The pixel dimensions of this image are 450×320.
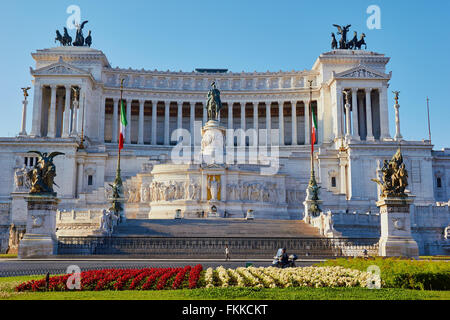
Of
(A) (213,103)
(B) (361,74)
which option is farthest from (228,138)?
(A) (213,103)

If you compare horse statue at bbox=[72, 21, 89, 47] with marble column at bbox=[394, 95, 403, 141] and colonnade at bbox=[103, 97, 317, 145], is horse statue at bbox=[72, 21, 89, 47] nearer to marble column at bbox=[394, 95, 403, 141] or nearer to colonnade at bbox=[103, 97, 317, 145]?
colonnade at bbox=[103, 97, 317, 145]

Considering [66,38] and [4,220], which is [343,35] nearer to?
[66,38]

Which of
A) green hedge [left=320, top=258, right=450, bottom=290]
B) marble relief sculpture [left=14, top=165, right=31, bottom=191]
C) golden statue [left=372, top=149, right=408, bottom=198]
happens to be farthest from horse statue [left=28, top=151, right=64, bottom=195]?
marble relief sculpture [left=14, top=165, right=31, bottom=191]

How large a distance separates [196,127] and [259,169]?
112 feet

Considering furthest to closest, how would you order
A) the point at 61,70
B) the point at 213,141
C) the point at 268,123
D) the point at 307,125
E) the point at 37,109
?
the point at 268,123, the point at 307,125, the point at 61,70, the point at 37,109, the point at 213,141

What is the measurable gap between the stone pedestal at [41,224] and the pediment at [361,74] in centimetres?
5856

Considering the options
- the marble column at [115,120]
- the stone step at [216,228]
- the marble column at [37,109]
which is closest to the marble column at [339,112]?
the marble column at [115,120]

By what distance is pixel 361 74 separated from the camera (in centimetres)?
7962

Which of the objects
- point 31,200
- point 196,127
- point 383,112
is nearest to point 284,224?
point 31,200

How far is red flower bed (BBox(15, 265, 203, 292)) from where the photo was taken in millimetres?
15327

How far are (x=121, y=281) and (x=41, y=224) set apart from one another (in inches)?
671

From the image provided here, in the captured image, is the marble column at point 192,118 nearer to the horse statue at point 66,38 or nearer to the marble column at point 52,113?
the marble column at point 52,113

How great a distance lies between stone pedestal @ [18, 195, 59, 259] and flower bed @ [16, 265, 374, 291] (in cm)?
1404

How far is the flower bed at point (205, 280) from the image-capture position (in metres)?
15.5
